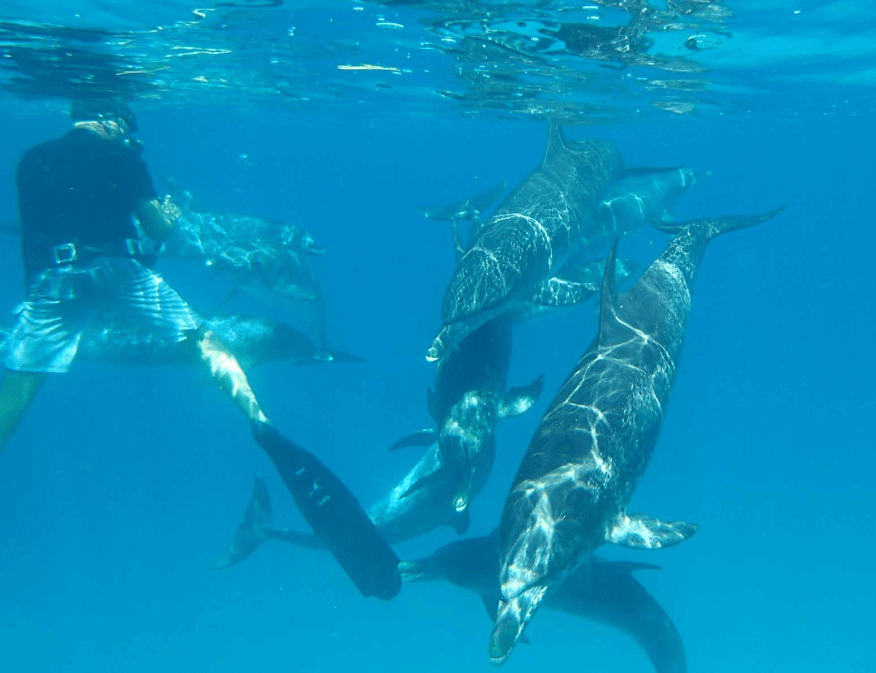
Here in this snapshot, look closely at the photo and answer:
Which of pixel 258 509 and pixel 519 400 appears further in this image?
pixel 258 509

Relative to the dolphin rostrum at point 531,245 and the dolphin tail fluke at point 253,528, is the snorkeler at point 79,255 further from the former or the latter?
the dolphin rostrum at point 531,245

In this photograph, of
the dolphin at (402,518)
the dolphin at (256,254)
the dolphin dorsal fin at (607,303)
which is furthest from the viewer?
the dolphin at (256,254)

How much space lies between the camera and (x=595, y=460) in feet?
19.5

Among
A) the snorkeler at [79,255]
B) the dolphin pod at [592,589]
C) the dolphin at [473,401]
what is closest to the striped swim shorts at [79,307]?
the snorkeler at [79,255]

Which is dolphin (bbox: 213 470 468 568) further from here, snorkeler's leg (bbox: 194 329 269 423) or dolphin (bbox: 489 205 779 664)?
dolphin (bbox: 489 205 779 664)

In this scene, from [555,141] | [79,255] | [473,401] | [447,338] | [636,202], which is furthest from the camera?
[636,202]

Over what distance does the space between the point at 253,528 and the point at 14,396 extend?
562 cm

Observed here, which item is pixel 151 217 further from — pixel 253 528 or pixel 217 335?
pixel 253 528

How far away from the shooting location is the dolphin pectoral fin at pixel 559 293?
11.0 meters

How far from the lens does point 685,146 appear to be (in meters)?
48.1

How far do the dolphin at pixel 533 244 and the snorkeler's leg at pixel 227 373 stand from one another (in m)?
3.78

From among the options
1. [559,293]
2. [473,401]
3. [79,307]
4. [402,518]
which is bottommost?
[402,518]

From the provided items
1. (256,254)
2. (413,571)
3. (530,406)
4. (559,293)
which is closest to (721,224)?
(559,293)

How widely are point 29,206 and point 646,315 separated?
9.78 metres
